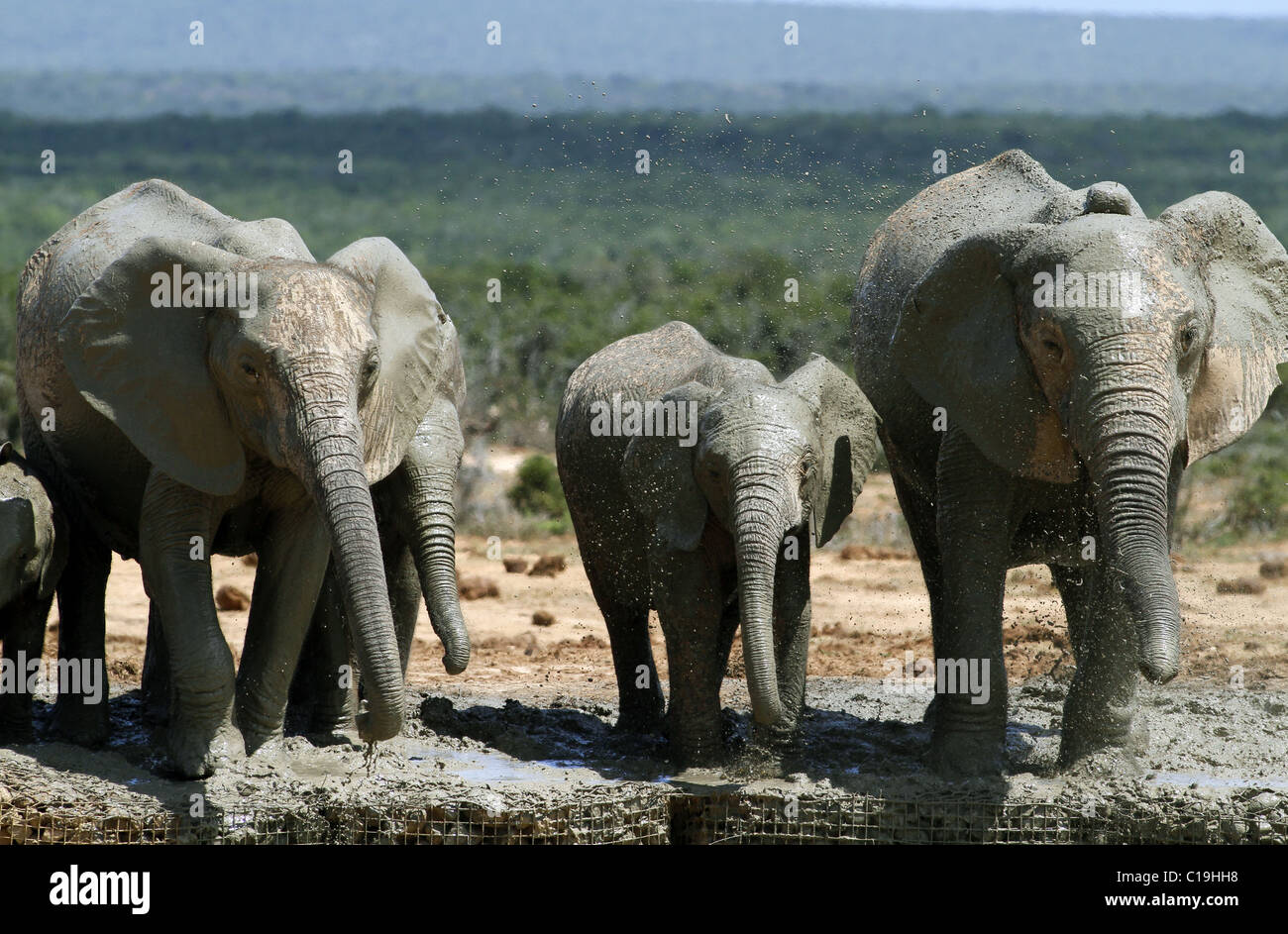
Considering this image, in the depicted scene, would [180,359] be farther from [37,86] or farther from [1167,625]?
[37,86]

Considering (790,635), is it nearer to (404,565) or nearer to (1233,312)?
(404,565)

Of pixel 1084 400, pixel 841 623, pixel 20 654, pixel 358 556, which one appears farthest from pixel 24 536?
pixel 841 623

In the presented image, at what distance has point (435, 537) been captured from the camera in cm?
868

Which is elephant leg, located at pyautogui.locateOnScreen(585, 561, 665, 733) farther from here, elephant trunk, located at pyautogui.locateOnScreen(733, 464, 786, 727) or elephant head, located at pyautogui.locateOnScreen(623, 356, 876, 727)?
elephant trunk, located at pyautogui.locateOnScreen(733, 464, 786, 727)

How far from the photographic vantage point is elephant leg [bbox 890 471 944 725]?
9320 millimetres

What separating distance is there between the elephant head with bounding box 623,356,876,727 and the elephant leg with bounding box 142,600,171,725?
278cm

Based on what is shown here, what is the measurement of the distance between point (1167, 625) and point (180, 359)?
4.17m

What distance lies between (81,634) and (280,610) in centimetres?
109

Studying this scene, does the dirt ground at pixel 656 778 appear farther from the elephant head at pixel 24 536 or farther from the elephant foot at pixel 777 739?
the elephant head at pixel 24 536

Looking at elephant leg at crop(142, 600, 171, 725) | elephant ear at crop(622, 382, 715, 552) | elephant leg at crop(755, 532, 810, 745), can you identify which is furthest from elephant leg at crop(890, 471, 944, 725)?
elephant leg at crop(142, 600, 171, 725)

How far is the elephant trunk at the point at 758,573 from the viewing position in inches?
293

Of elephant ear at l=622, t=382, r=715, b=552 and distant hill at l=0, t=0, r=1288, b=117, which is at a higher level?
distant hill at l=0, t=0, r=1288, b=117

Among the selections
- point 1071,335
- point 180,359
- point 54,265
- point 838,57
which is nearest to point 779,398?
point 1071,335

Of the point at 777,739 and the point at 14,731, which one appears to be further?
the point at 14,731
